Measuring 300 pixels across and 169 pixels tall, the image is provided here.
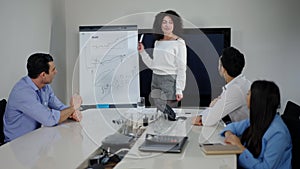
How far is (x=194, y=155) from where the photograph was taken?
1.83m

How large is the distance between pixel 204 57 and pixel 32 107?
7.72ft

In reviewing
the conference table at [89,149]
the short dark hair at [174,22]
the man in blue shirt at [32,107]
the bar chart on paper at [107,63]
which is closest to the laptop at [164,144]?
the conference table at [89,149]

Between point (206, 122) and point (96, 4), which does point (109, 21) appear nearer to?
point (96, 4)

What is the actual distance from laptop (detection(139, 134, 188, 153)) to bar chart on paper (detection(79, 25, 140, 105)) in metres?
2.40

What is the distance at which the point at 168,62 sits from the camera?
12.4 feet

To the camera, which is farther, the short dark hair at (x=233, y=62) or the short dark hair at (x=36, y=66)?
the short dark hair at (x=36, y=66)

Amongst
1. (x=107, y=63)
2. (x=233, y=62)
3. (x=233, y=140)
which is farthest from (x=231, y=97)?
(x=107, y=63)

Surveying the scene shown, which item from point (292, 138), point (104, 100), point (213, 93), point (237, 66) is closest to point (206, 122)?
point (237, 66)

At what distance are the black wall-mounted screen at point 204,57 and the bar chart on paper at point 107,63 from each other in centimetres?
21

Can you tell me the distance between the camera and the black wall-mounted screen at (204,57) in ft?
14.1

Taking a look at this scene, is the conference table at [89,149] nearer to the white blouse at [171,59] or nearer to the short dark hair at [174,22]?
the white blouse at [171,59]

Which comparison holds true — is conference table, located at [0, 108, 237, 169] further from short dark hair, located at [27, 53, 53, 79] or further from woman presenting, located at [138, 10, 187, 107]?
woman presenting, located at [138, 10, 187, 107]

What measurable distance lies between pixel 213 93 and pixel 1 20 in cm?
237

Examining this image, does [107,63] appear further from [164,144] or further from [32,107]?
[164,144]
